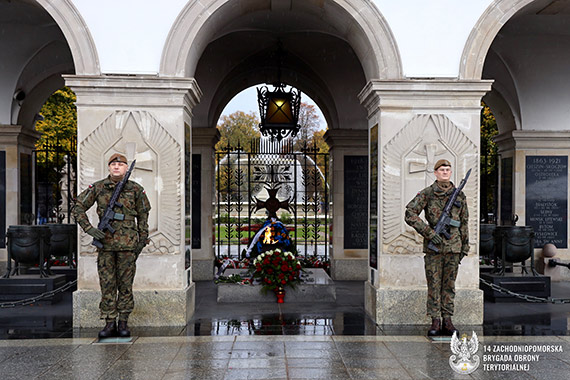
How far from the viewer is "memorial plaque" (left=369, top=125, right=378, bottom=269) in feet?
24.8

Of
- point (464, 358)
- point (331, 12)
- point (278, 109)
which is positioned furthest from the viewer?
point (278, 109)

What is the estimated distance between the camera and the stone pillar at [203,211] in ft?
38.0

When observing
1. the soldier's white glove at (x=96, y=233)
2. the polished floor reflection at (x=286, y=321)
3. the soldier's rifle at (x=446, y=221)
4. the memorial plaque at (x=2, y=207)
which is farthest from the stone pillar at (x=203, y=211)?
the soldier's rifle at (x=446, y=221)

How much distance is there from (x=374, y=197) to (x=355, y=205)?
407 centimetres

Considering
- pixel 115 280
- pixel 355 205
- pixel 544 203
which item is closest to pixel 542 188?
pixel 544 203

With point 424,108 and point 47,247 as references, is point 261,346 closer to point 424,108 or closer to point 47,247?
point 424,108

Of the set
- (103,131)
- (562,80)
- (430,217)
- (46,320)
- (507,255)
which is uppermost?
(562,80)

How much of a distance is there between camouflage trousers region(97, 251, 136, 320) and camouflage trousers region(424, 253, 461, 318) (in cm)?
355

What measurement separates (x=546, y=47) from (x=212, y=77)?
720 cm

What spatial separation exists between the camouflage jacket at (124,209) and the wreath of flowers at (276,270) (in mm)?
3149

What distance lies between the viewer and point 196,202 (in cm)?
1162

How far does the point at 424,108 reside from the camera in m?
7.28

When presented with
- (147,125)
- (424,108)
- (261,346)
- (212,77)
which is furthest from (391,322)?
(212,77)

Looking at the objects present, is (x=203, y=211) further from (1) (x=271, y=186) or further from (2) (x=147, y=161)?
(2) (x=147, y=161)
